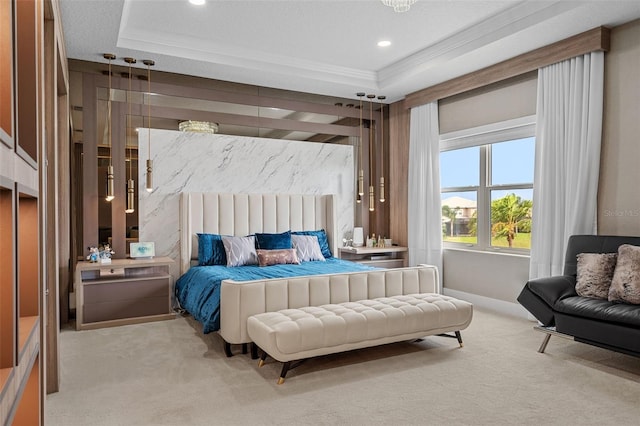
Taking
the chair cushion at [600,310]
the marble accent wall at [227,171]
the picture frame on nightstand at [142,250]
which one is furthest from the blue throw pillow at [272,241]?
the chair cushion at [600,310]

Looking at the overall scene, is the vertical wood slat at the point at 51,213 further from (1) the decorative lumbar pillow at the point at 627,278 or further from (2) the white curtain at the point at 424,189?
(2) the white curtain at the point at 424,189

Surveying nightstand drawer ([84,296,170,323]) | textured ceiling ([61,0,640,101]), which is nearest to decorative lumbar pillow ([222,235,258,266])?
nightstand drawer ([84,296,170,323])

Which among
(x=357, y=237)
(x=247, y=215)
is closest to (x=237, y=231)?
(x=247, y=215)

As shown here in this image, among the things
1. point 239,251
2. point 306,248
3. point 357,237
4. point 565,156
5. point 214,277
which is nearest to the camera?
point 214,277

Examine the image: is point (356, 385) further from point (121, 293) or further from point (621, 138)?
point (621, 138)

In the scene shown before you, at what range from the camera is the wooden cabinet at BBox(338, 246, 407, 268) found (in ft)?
19.7

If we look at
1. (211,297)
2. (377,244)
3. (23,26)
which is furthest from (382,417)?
(377,244)

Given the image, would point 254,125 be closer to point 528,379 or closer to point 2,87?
point 528,379

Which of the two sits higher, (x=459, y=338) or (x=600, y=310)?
(x=600, y=310)

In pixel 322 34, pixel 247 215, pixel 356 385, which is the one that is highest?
pixel 322 34

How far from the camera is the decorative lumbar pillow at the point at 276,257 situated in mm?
4930

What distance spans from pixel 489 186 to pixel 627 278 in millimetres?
2215

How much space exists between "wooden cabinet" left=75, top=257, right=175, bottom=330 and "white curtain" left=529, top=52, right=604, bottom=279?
12.7ft

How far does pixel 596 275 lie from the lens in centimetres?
355
